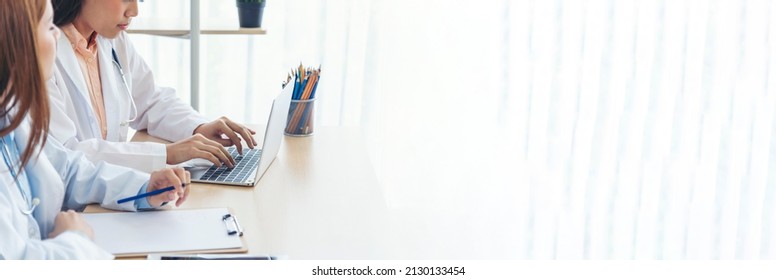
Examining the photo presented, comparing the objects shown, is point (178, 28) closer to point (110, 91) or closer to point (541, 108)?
point (110, 91)

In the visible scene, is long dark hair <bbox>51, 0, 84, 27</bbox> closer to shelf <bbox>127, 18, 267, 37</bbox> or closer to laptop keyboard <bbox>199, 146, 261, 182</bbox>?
laptop keyboard <bbox>199, 146, 261, 182</bbox>

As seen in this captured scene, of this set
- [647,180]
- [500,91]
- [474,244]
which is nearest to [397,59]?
[500,91]

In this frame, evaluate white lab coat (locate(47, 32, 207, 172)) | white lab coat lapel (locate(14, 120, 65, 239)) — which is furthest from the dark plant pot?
white lab coat lapel (locate(14, 120, 65, 239))

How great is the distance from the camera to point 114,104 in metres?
1.89

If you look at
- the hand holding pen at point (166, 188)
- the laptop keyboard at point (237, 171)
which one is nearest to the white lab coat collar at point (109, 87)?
the laptop keyboard at point (237, 171)

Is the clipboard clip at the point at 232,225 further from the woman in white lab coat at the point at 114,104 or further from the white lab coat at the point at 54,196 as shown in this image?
the woman in white lab coat at the point at 114,104

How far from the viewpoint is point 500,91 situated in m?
2.83

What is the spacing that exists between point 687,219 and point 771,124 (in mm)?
397

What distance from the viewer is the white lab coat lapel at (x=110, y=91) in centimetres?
188

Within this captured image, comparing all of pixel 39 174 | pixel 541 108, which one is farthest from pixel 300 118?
pixel 541 108

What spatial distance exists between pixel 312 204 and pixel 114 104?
62cm

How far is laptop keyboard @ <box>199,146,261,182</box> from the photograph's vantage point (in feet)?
5.27

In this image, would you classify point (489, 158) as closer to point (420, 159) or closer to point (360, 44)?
point (420, 159)

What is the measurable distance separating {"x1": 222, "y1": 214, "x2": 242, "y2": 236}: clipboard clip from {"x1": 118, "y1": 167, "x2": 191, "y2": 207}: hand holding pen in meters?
0.09
